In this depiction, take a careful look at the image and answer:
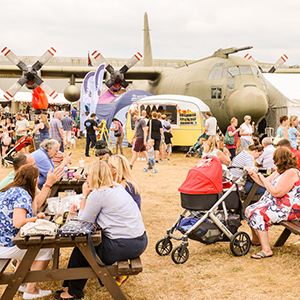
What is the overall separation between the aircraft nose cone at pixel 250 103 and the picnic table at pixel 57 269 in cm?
1076

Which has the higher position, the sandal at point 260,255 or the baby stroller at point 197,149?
the sandal at point 260,255

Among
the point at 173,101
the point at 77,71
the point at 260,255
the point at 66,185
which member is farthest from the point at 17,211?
the point at 77,71

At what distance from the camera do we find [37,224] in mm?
2697

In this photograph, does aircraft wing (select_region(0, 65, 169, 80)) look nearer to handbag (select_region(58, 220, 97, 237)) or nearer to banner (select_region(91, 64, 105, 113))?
banner (select_region(91, 64, 105, 113))

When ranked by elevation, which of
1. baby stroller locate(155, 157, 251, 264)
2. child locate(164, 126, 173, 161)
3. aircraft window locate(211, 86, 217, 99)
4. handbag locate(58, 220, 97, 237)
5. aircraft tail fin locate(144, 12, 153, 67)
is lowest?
child locate(164, 126, 173, 161)

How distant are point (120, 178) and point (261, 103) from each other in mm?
10184

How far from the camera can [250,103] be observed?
1259cm

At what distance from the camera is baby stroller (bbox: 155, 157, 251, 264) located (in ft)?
13.4

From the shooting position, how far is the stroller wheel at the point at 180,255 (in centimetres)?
395

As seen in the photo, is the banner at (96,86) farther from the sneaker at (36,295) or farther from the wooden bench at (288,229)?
the sneaker at (36,295)

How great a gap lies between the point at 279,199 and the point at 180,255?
1.35m

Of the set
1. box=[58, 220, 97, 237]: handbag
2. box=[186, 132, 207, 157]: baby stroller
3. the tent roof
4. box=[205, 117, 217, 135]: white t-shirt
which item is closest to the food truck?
the tent roof

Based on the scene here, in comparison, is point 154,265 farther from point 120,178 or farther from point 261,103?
point 261,103

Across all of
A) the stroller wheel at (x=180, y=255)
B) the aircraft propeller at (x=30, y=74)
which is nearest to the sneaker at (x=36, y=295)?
the stroller wheel at (x=180, y=255)
